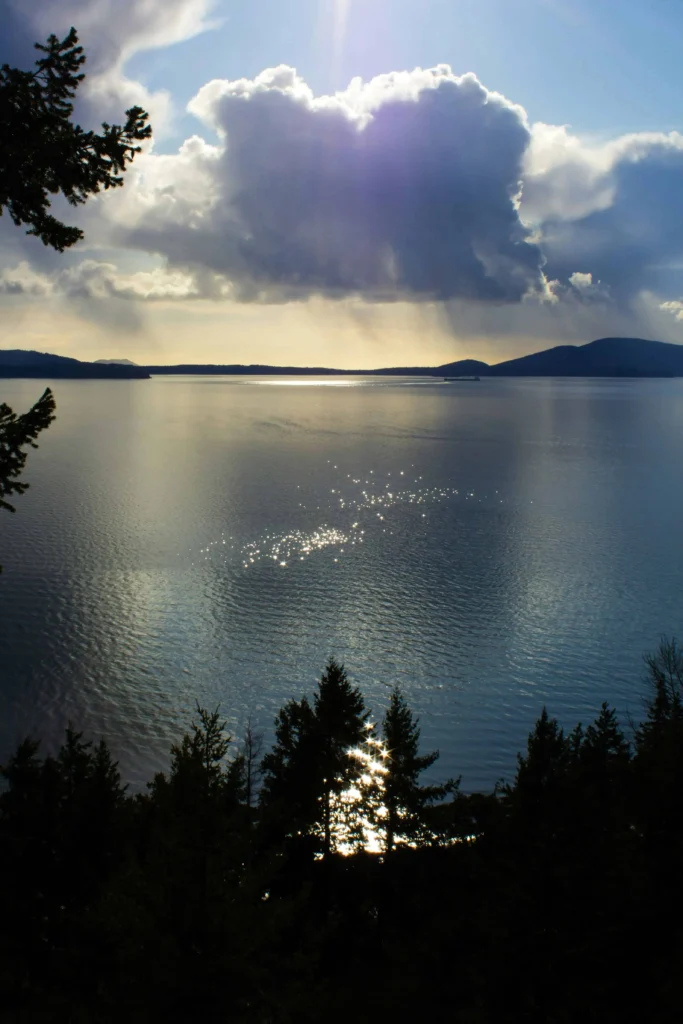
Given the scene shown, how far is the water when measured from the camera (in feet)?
107

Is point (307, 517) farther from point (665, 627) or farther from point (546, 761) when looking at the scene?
point (546, 761)

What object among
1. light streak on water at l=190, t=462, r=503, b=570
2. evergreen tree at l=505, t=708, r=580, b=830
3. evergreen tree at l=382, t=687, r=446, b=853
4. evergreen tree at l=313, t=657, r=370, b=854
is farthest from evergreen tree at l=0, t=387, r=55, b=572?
light streak on water at l=190, t=462, r=503, b=570

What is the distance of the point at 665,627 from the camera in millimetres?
39906

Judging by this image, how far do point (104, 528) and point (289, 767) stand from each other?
44128 millimetres

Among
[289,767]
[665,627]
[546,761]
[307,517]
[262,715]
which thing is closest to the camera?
[546,761]

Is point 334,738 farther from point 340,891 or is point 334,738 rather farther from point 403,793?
point 340,891

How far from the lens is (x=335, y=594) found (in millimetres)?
45188

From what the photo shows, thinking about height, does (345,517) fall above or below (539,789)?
below

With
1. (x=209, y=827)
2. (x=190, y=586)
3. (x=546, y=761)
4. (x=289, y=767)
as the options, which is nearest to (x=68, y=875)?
(x=289, y=767)

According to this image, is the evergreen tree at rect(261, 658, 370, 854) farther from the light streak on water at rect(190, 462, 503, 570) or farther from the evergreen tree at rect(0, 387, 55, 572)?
the light streak on water at rect(190, 462, 503, 570)

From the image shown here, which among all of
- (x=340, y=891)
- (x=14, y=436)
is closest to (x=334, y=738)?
(x=340, y=891)

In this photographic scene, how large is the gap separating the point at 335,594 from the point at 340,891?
2624 cm

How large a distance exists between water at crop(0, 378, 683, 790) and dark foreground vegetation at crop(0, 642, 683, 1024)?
9699mm

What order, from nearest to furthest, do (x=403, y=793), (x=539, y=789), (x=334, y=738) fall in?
(x=539, y=789)
(x=403, y=793)
(x=334, y=738)
